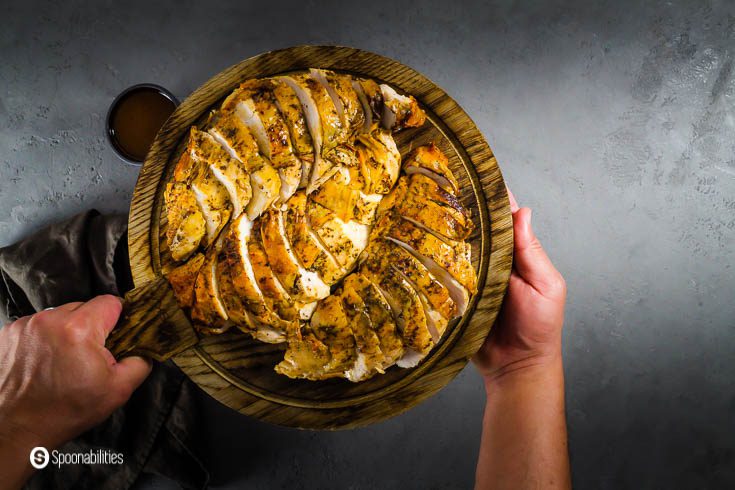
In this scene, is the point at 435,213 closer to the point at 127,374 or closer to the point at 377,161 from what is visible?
→ the point at 377,161

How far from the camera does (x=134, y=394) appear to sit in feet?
8.87

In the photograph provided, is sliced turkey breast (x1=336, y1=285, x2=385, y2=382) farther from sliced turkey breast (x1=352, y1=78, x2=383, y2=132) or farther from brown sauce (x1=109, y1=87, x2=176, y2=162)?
brown sauce (x1=109, y1=87, x2=176, y2=162)

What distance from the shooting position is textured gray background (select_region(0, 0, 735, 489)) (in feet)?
9.48

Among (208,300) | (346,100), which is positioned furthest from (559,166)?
(208,300)

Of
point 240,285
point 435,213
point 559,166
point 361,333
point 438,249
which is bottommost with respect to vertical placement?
point 361,333

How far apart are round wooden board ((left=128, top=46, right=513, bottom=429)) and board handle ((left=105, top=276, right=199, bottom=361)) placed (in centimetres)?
24

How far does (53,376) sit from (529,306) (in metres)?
1.86

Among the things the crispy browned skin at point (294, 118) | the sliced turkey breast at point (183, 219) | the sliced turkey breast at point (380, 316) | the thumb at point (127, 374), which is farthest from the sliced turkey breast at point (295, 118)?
the thumb at point (127, 374)

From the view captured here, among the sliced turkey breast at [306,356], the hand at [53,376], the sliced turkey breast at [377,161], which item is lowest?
the hand at [53,376]

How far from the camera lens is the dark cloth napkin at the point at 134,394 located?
265 cm

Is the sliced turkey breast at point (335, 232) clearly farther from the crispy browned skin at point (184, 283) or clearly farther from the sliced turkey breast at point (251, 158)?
the crispy browned skin at point (184, 283)

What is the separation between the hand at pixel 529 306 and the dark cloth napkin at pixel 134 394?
1661mm

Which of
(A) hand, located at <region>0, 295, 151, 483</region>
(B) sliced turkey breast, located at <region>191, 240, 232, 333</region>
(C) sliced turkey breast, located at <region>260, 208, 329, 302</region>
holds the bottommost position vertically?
(A) hand, located at <region>0, 295, 151, 483</region>

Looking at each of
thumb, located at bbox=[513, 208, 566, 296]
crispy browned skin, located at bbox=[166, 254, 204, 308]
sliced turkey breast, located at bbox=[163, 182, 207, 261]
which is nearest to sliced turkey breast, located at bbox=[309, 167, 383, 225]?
sliced turkey breast, located at bbox=[163, 182, 207, 261]
